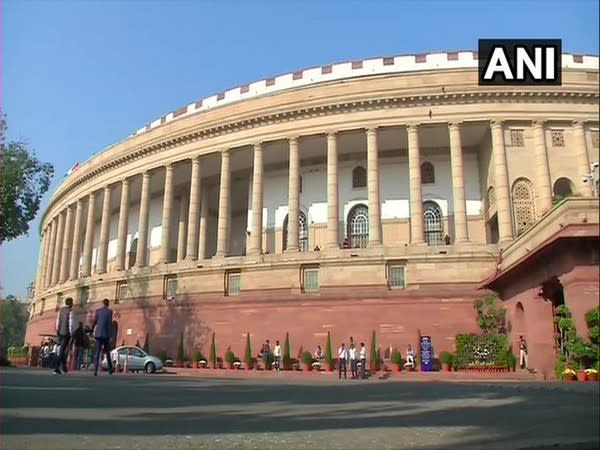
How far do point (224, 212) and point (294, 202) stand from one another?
498 centimetres

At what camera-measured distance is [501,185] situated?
31.0m

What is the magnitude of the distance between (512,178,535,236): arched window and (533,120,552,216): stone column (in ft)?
1.81

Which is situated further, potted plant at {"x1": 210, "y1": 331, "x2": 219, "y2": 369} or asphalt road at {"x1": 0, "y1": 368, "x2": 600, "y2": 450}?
potted plant at {"x1": 210, "y1": 331, "x2": 219, "y2": 369}

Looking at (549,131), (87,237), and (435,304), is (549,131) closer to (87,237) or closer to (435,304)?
(435,304)

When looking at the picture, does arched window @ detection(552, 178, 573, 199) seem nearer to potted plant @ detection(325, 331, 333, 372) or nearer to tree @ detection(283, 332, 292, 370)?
potted plant @ detection(325, 331, 333, 372)

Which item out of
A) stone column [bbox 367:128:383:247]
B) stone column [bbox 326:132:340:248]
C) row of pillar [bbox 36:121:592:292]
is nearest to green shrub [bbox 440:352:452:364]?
row of pillar [bbox 36:121:592:292]

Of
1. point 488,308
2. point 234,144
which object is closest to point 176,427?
point 488,308

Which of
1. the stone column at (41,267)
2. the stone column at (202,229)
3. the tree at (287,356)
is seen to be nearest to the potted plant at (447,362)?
the tree at (287,356)

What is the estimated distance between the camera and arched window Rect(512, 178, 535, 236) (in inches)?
1237

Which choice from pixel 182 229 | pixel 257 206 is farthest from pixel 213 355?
pixel 182 229

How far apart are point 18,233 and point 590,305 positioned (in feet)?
81.9

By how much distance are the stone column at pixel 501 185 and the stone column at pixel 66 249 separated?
35.9 metres

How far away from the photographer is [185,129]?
3816 cm

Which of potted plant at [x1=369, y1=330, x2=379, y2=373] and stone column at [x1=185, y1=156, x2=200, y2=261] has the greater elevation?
stone column at [x1=185, y1=156, x2=200, y2=261]
